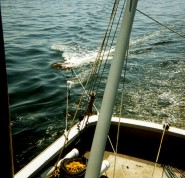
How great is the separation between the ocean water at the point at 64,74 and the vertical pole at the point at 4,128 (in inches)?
239

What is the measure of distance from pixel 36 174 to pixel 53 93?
7.99 m

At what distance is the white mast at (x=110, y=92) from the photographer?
210 cm

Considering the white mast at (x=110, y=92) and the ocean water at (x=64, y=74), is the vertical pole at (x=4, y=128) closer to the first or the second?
the white mast at (x=110, y=92)

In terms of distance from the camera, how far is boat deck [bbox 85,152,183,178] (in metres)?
5.28

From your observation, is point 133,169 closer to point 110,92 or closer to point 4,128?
point 110,92

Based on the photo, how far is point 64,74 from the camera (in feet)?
47.3

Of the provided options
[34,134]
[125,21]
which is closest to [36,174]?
[125,21]

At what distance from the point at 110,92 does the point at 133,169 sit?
381cm

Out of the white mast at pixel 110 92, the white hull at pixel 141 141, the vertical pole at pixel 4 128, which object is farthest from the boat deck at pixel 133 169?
the vertical pole at pixel 4 128

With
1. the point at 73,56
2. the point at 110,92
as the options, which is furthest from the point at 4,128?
the point at 73,56

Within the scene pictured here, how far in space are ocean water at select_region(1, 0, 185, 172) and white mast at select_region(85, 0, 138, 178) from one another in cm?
620

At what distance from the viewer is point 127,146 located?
5.93 m

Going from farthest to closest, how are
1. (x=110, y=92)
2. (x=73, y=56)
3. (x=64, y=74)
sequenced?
(x=73, y=56) → (x=64, y=74) → (x=110, y=92)

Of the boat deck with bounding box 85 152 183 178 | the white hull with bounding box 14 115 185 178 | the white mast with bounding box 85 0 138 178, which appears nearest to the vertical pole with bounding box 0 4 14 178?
the white mast with bounding box 85 0 138 178
